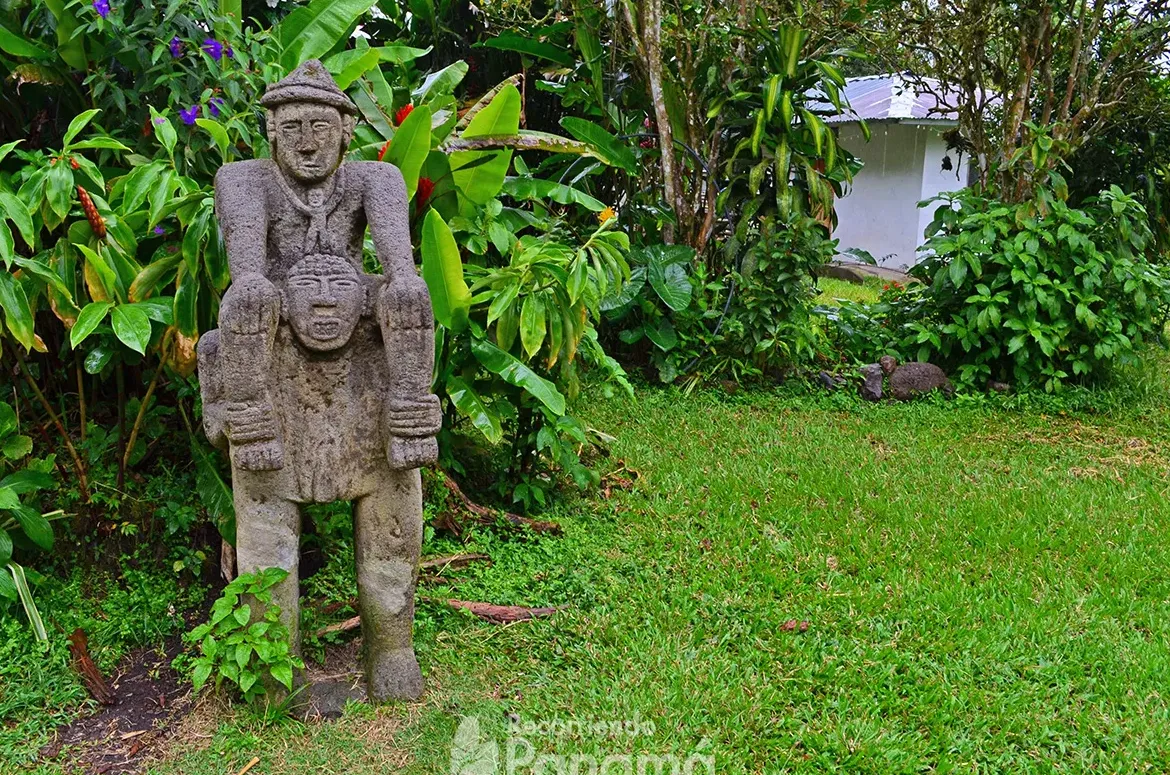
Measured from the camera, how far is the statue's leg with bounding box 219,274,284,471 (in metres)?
2.51

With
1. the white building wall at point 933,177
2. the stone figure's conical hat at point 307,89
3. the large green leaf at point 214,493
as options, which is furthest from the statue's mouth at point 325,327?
the white building wall at point 933,177

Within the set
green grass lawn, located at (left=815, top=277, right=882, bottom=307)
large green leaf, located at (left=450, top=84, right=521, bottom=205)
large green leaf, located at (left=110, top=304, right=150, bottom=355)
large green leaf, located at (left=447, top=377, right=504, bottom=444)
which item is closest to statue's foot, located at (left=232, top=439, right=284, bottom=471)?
large green leaf, located at (left=110, top=304, right=150, bottom=355)

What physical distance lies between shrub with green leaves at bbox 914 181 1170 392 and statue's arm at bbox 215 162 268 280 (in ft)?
15.8

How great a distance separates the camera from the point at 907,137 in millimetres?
13047

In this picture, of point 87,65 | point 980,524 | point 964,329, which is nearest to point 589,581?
point 980,524

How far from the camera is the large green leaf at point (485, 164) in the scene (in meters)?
3.73

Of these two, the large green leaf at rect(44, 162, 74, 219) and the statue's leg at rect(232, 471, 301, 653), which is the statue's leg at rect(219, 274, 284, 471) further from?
the large green leaf at rect(44, 162, 74, 219)

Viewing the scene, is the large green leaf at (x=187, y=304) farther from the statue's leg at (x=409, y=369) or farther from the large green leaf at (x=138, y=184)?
the statue's leg at (x=409, y=369)

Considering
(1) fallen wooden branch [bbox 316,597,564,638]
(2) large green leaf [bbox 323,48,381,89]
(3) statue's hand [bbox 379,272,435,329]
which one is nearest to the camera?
(3) statue's hand [bbox 379,272,435,329]

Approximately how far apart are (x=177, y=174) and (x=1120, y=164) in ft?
23.7

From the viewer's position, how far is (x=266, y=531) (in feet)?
9.11

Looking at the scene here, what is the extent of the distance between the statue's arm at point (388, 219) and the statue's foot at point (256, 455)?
1.81ft

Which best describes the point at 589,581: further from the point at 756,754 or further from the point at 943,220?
the point at 943,220

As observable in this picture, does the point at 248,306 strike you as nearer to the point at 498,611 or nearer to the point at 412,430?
the point at 412,430
